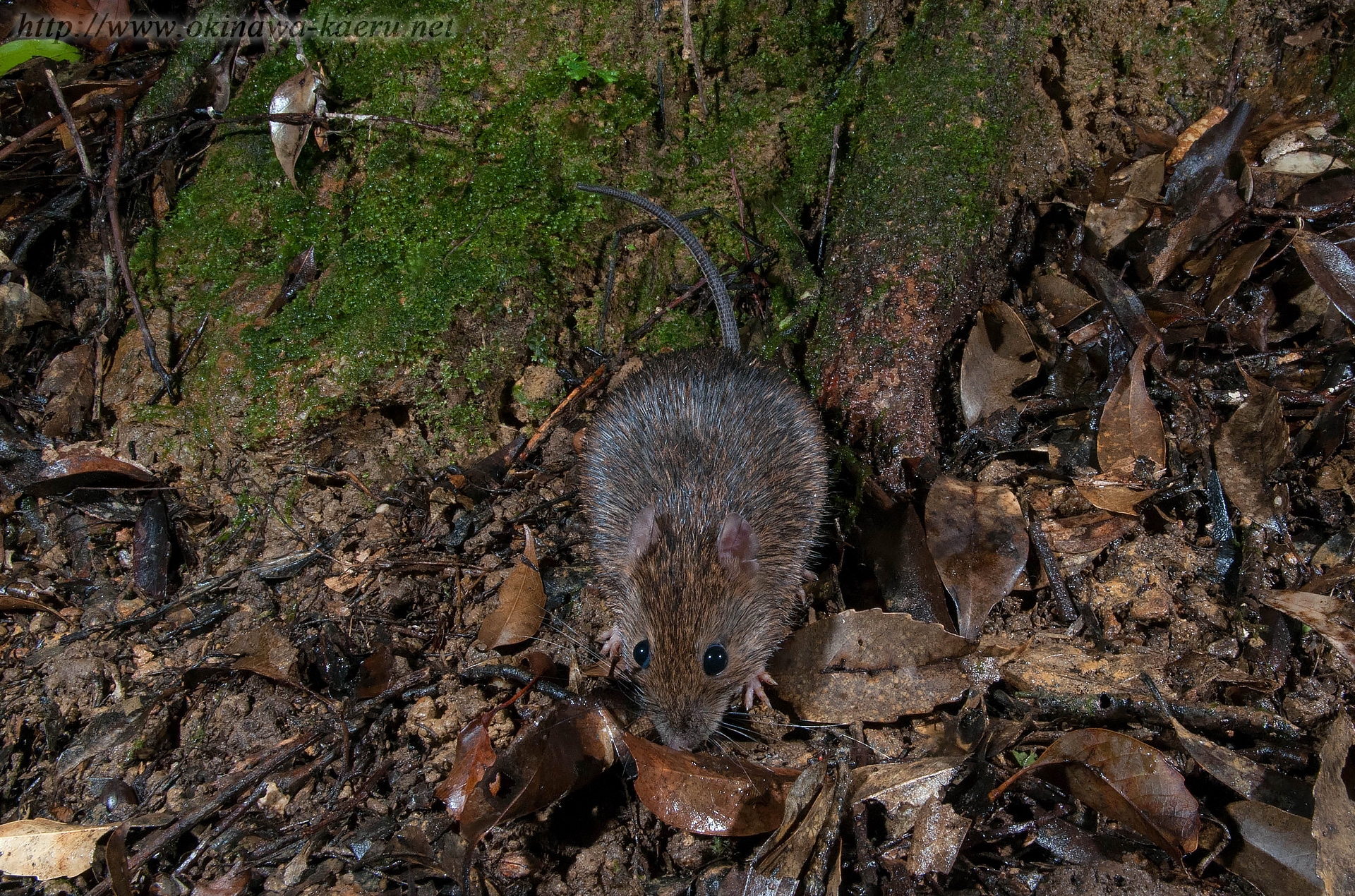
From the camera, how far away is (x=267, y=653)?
3.21 meters

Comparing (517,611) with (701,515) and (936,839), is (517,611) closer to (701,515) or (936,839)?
(701,515)

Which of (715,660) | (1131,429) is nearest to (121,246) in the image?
(715,660)

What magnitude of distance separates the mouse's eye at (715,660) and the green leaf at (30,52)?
16.0 feet

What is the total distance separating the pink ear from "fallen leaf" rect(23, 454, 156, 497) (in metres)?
2.49

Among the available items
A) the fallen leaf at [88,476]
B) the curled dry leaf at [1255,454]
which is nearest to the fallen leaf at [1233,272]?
the curled dry leaf at [1255,454]

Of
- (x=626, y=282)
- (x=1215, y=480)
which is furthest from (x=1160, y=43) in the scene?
(x=626, y=282)

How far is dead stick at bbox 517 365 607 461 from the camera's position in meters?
4.03

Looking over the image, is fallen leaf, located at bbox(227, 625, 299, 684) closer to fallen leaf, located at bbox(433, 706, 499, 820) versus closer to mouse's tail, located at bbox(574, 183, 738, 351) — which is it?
fallen leaf, located at bbox(433, 706, 499, 820)

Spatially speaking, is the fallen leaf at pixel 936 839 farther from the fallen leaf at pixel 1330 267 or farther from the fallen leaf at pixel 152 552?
the fallen leaf at pixel 152 552

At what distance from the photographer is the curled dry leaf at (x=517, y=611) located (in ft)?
10.7

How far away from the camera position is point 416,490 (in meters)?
3.75

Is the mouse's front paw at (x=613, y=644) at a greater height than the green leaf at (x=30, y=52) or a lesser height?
A: lesser

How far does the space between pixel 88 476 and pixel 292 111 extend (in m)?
2.19

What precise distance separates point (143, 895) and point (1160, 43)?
6.11 metres
